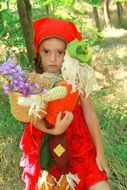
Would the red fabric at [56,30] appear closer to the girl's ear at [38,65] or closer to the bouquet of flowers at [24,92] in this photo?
the girl's ear at [38,65]

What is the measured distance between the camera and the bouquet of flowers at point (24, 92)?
7.73ft

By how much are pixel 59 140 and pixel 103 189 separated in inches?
14.5

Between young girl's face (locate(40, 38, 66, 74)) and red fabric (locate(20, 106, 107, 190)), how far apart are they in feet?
0.88

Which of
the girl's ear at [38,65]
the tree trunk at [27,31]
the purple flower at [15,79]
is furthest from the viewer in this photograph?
the tree trunk at [27,31]

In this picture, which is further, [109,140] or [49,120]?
[109,140]

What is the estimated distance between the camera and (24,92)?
2.37 m

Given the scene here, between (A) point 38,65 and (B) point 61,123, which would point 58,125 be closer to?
(B) point 61,123

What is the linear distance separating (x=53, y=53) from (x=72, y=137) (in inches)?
19.0

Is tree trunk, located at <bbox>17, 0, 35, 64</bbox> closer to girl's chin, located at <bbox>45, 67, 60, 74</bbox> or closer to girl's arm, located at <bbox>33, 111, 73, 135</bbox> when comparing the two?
girl's chin, located at <bbox>45, 67, 60, 74</bbox>

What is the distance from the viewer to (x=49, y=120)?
2482 mm

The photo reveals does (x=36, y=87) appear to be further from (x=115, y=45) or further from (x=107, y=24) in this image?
(x=107, y=24)

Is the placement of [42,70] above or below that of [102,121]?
above

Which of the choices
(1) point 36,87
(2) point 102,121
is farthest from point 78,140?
(2) point 102,121

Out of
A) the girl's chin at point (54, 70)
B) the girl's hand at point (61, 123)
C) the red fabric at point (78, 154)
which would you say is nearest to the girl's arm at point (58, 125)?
the girl's hand at point (61, 123)
